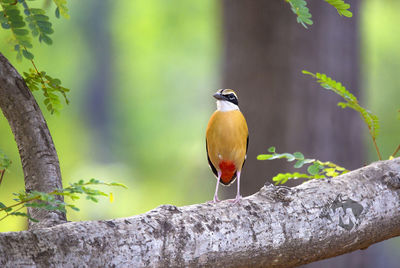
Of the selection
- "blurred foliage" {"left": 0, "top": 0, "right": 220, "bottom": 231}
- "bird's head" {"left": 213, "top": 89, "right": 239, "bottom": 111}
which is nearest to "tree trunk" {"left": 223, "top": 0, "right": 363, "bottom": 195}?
"bird's head" {"left": 213, "top": 89, "right": 239, "bottom": 111}

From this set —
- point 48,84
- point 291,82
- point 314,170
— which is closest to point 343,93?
point 314,170

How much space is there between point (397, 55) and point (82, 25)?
19.0 meters

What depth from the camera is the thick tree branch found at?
2283mm

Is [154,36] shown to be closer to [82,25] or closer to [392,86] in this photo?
[82,25]

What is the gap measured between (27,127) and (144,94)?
25214mm

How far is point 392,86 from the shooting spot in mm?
17688

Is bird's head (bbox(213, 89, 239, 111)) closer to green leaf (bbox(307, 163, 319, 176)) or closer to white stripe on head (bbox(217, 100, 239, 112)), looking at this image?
white stripe on head (bbox(217, 100, 239, 112))

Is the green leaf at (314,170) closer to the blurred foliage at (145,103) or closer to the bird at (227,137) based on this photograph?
the bird at (227,137)

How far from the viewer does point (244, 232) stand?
2.71 m

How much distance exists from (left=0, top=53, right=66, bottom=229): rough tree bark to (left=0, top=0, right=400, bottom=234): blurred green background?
10.3 metres

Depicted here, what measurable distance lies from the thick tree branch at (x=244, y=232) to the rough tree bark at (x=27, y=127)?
2.23ft

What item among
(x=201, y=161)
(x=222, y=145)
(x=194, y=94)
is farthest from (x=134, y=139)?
(x=222, y=145)

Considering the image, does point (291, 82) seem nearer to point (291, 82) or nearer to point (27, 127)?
point (291, 82)

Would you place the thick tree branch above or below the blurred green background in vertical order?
below
